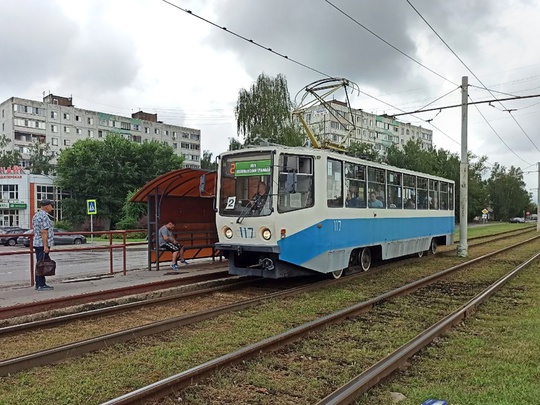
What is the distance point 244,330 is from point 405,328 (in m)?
2.37

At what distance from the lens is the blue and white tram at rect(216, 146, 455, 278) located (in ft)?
32.0

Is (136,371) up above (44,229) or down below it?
below

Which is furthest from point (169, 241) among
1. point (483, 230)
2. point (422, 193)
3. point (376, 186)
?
point (483, 230)

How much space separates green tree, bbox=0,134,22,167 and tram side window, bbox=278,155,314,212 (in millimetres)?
69882

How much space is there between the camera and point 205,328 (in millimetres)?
6988

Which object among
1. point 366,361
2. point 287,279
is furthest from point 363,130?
point 366,361

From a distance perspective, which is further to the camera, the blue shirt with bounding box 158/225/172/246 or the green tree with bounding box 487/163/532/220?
the green tree with bounding box 487/163/532/220

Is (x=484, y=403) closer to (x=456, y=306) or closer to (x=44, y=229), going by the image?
(x=456, y=306)

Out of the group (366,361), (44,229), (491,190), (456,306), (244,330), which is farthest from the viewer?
(491,190)

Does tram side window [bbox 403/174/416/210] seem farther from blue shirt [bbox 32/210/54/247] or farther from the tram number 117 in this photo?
blue shirt [bbox 32/210/54/247]

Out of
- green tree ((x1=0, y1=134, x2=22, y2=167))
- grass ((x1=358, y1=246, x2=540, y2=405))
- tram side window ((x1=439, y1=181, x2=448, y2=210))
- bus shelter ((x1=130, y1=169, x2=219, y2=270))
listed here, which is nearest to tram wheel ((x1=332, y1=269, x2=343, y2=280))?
bus shelter ((x1=130, y1=169, x2=219, y2=270))

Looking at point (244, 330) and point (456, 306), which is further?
point (456, 306)

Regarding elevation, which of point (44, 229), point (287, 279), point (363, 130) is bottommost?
point (287, 279)

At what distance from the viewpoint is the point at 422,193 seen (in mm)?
16250
